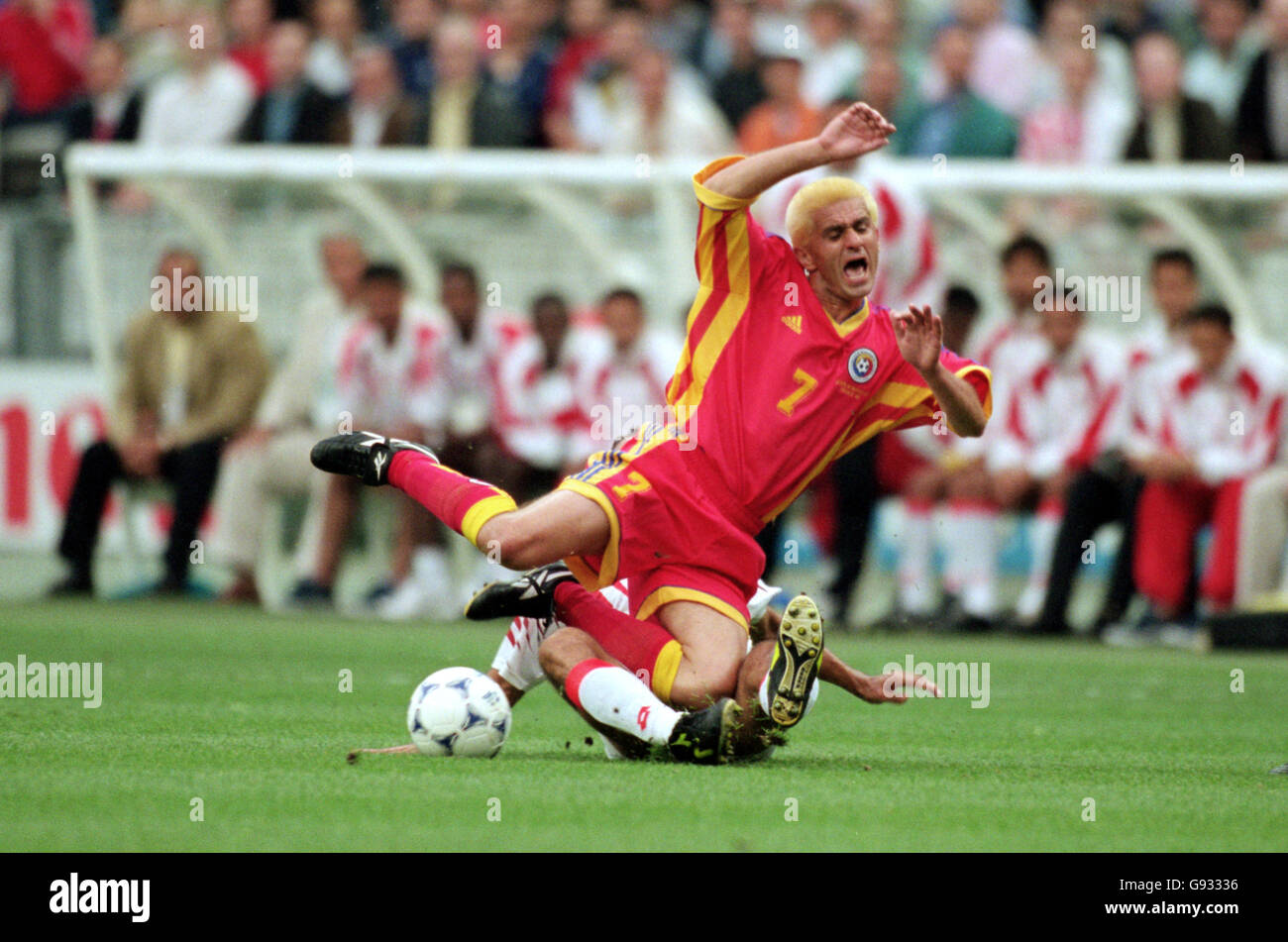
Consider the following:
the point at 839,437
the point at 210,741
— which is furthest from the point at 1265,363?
the point at 210,741

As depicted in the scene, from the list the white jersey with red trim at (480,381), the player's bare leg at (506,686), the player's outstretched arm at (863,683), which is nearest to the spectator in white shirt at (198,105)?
the white jersey with red trim at (480,381)

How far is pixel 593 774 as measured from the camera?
20.4 feet

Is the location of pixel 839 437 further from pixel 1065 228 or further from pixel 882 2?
pixel 882 2

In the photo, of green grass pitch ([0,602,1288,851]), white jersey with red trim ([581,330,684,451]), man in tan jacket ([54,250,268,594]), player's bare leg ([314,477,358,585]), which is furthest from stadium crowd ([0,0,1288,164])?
green grass pitch ([0,602,1288,851])

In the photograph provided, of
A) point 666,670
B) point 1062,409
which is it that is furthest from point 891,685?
point 1062,409

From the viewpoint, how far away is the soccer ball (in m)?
6.47

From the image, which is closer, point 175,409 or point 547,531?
point 547,531

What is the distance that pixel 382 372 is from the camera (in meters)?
13.8

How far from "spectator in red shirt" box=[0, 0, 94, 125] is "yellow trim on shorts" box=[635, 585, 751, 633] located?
42.4ft

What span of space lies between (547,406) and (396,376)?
3.20ft

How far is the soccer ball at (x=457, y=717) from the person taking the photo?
255 inches

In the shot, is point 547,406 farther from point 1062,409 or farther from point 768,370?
point 768,370

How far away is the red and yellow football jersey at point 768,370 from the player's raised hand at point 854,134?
585 mm

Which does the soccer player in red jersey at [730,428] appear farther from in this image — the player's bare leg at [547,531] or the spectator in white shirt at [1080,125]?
the spectator in white shirt at [1080,125]
